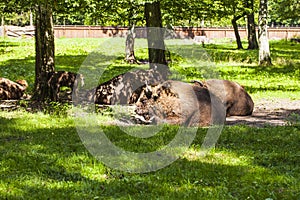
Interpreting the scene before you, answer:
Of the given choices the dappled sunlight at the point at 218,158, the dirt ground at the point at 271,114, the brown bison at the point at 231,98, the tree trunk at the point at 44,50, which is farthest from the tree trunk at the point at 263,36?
the dappled sunlight at the point at 218,158

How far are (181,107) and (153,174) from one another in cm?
394

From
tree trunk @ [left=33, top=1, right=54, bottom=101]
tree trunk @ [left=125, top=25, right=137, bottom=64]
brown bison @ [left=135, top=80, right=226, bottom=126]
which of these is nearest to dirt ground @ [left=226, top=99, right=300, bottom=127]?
brown bison @ [left=135, top=80, right=226, bottom=126]

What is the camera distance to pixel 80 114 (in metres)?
11.5

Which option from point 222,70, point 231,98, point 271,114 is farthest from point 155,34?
point 222,70

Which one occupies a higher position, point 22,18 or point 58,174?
point 22,18

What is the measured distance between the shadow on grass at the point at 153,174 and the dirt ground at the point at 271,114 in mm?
2432

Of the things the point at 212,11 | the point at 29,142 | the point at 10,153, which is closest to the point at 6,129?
the point at 29,142

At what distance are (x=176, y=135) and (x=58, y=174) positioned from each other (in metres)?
3.11

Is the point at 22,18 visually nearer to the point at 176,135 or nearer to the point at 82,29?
the point at 82,29

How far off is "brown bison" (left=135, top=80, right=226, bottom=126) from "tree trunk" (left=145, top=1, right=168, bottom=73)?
17.1 ft

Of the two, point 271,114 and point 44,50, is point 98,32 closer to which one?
point 44,50

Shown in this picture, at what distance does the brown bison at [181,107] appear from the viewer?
34.9 feet

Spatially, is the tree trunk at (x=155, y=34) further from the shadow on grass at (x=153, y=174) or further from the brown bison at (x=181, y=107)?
the shadow on grass at (x=153, y=174)

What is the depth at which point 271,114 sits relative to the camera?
12.6 metres
